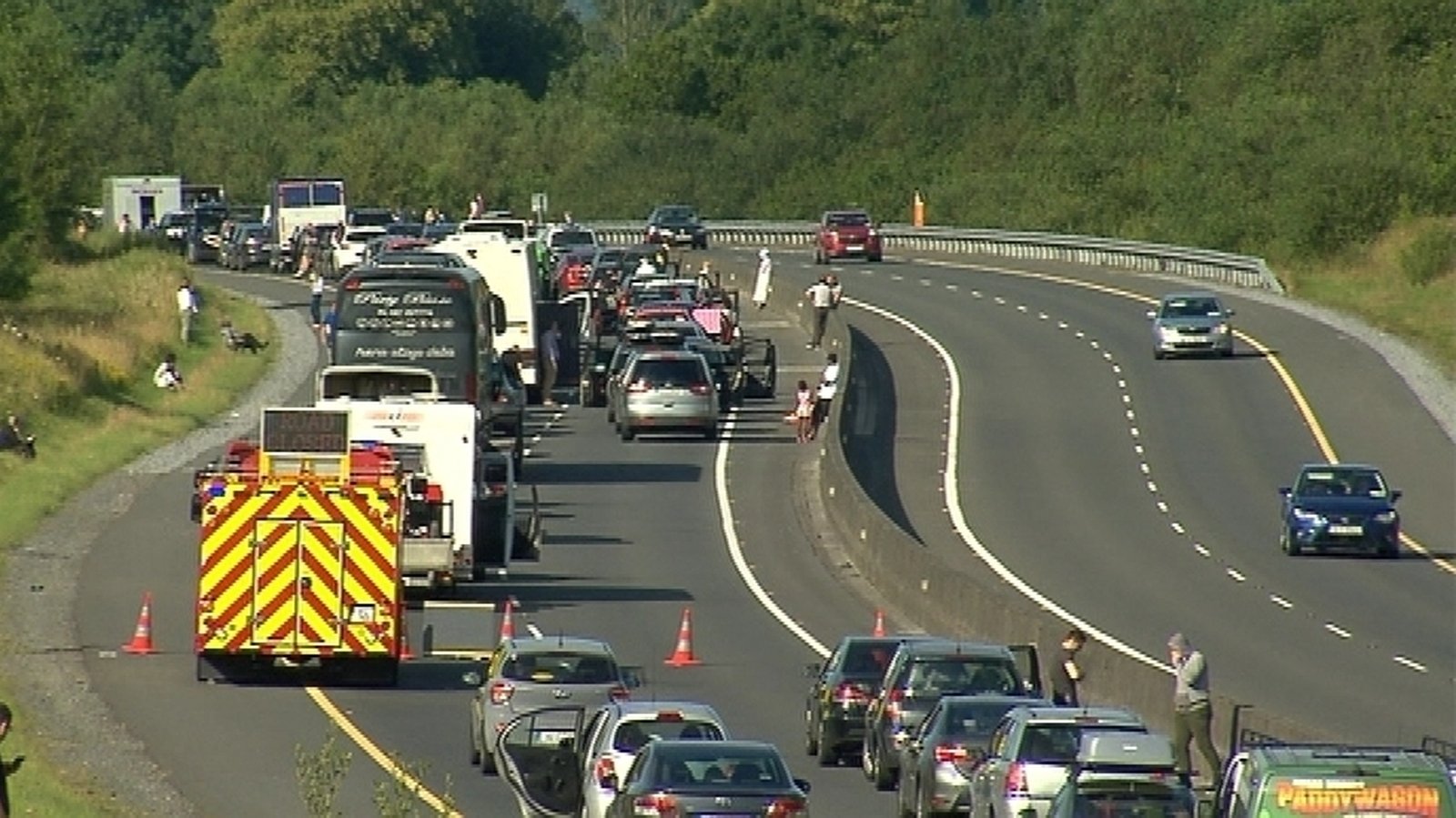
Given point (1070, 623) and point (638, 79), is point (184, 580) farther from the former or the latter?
point (638, 79)

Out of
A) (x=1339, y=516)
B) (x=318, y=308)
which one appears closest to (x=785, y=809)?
(x=1339, y=516)

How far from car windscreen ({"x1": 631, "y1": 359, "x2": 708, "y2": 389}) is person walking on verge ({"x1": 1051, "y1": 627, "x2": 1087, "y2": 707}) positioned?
32058 millimetres

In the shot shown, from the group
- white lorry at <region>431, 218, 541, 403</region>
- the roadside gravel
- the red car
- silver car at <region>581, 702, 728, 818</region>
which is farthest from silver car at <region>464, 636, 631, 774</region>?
the red car

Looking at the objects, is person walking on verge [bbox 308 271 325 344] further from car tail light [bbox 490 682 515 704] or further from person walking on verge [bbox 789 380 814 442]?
car tail light [bbox 490 682 515 704]

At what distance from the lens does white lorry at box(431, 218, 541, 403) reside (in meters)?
63.3

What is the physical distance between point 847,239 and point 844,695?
7665cm

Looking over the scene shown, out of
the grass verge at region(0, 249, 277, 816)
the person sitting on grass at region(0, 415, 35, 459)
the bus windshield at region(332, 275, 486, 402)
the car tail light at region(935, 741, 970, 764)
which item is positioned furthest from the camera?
the person sitting on grass at region(0, 415, 35, 459)

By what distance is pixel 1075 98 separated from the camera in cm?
14550

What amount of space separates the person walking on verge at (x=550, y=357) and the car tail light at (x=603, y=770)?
3924 cm

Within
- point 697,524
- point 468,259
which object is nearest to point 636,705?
point 697,524

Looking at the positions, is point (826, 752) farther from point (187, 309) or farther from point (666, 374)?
point (187, 309)

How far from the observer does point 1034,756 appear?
82.9 feet

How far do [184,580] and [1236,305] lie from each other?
4679 cm

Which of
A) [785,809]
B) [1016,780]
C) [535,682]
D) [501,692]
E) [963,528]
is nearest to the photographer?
[785,809]
